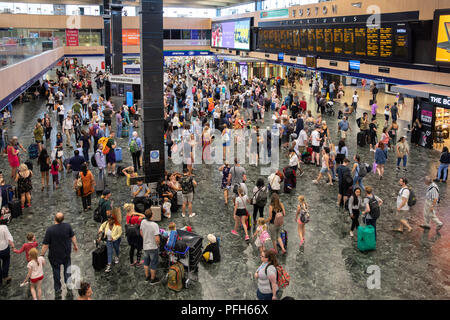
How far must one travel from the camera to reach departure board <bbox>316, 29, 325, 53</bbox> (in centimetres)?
2591

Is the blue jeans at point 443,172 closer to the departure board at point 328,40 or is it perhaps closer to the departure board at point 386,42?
the departure board at point 386,42

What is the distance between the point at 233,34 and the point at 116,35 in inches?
741

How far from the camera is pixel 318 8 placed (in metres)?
26.5

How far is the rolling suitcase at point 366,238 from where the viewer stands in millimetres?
8992

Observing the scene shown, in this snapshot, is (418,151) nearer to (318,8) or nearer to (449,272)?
(449,272)

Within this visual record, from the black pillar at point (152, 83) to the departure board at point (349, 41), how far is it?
46.5 ft

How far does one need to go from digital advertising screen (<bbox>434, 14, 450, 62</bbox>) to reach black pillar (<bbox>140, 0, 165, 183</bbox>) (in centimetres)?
1111

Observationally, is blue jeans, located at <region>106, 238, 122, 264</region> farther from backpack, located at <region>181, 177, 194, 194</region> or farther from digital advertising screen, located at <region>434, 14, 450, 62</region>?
digital advertising screen, located at <region>434, 14, 450, 62</region>

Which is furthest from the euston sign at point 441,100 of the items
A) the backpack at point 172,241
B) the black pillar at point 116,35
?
the black pillar at point 116,35

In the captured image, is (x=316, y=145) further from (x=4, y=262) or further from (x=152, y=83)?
(x=4, y=262)

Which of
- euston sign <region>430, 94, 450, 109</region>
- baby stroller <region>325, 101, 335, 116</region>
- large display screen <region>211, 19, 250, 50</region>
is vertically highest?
large display screen <region>211, 19, 250, 50</region>

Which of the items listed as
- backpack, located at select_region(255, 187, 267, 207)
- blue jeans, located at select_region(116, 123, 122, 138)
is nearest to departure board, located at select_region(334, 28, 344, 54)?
blue jeans, located at select_region(116, 123, 122, 138)

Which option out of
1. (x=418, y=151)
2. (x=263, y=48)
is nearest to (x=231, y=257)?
(x=418, y=151)

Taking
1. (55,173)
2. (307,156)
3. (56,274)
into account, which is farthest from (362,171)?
(55,173)
